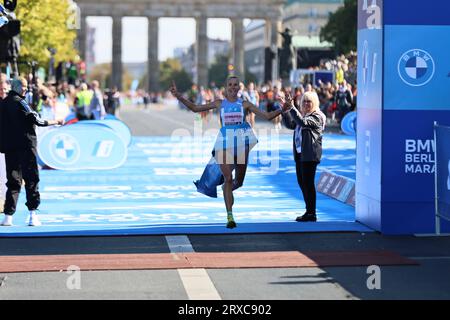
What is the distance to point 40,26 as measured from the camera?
164ft

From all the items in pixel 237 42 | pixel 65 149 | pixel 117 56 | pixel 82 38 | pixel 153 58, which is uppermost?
pixel 82 38

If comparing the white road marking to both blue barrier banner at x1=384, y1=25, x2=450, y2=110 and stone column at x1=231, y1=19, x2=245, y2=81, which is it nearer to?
blue barrier banner at x1=384, y1=25, x2=450, y2=110

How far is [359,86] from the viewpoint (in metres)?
14.3

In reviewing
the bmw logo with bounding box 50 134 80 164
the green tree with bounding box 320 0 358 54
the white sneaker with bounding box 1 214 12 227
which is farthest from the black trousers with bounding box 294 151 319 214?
the green tree with bounding box 320 0 358 54

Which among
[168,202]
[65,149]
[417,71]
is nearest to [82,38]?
[65,149]

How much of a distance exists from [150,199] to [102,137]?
18.3ft

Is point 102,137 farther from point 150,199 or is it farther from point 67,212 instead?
point 67,212

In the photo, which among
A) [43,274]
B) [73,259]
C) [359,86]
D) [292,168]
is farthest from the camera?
[292,168]

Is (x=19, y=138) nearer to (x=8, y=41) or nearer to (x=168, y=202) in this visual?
(x=168, y=202)

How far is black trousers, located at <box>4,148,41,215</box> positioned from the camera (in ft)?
46.4

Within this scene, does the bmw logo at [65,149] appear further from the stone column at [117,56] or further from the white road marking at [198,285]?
the stone column at [117,56]

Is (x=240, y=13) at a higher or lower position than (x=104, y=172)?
higher

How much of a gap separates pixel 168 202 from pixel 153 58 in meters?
129

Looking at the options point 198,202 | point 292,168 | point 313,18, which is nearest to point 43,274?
point 198,202
